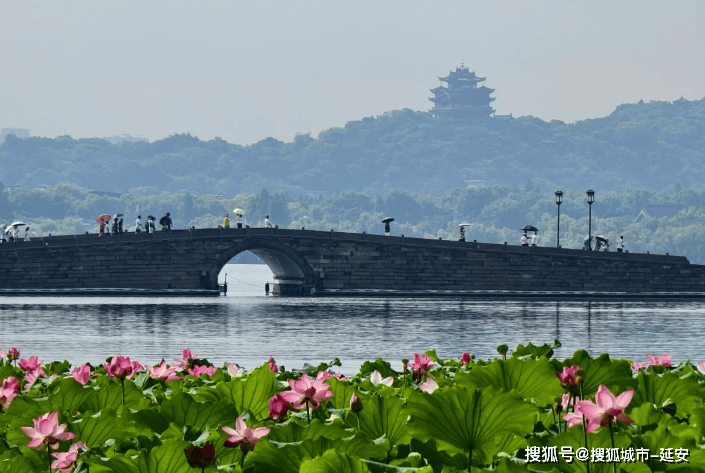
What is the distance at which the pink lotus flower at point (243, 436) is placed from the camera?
4.00 metres

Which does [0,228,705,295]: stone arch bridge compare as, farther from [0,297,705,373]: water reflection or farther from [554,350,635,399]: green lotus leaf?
[554,350,635,399]: green lotus leaf

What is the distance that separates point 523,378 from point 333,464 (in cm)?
218

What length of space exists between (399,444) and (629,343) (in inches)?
1064

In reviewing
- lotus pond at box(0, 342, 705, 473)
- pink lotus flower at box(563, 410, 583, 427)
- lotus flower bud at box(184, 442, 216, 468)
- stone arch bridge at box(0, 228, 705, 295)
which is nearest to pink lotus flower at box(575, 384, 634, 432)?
lotus pond at box(0, 342, 705, 473)

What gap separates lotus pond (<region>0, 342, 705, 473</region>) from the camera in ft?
12.7

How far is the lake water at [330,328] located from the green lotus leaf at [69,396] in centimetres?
1703

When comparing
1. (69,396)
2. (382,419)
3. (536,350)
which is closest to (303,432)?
(382,419)

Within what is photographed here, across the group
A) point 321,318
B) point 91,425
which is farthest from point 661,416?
point 321,318

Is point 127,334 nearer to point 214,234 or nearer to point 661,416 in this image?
point 214,234

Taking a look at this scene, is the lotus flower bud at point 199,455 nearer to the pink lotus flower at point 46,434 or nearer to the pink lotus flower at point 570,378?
the pink lotus flower at point 46,434

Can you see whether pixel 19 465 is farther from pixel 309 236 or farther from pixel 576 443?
pixel 309 236

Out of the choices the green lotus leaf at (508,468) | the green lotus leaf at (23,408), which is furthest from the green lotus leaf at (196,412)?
the green lotus leaf at (508,468)

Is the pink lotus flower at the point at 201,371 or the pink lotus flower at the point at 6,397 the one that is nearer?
the pink lotus flower at the point at 6,397

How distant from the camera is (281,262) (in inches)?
2454
